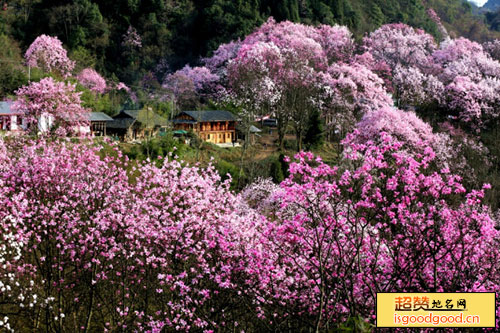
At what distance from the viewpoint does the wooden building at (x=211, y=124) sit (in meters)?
41.1

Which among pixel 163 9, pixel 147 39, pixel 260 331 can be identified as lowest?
pixel 260 331

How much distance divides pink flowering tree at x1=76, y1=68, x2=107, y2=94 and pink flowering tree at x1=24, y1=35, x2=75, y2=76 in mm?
1430

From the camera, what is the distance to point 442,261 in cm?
820

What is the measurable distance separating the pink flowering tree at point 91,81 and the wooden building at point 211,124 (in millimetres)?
13117

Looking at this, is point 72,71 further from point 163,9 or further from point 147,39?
point 163,9

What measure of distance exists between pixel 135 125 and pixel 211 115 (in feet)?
21.5

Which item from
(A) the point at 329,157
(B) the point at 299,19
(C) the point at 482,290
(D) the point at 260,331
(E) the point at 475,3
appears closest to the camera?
(C) the point at 482,290

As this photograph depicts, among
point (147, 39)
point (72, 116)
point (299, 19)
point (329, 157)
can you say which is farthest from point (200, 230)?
point (147, 39)

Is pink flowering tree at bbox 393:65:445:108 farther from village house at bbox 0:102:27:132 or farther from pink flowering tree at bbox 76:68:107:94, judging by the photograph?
pink flowering tree at bbox 76:68:107:94

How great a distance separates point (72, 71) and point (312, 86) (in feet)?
88.2

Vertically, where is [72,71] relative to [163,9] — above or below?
below

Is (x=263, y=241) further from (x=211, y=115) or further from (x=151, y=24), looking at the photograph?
(x=151, y=24)

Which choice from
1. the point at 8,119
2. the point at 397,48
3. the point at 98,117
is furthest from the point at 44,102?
the point at 397,48

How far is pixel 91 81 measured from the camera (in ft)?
167
